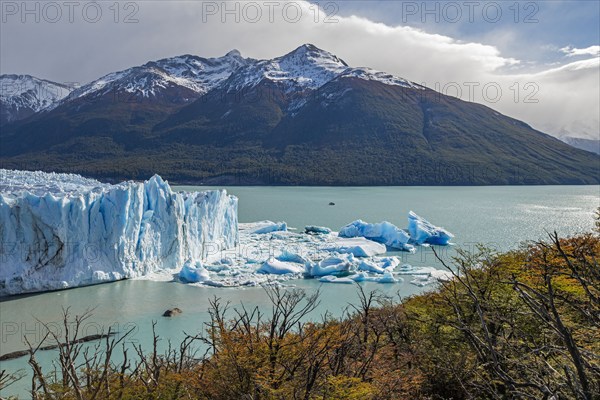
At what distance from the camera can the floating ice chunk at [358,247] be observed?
18047 millimetres

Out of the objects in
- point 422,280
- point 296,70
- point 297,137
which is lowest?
point 422,280

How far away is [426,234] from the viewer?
2081 centimetres

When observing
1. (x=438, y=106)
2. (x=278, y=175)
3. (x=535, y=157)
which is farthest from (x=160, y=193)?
(x=438, y=106)

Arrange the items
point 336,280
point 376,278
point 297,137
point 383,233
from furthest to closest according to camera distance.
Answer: point 297,137 → point 383,233 → point 376,278 → point 336,280

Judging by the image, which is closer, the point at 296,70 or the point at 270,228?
the point at 270,228

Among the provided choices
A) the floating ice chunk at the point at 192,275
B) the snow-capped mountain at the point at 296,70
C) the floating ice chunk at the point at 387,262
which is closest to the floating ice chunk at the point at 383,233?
the floating ice chunk at the point at 387,262

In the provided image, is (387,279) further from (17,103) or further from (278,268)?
(17,103)

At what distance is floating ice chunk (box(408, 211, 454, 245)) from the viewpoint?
20781 mm

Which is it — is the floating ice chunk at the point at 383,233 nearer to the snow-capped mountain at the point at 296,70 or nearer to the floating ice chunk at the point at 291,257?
the floating ice chunk at the point at 291,257

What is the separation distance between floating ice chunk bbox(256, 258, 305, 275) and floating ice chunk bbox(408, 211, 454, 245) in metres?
8.24

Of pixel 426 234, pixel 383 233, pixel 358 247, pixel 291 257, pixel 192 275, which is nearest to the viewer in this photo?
pixel 192 275

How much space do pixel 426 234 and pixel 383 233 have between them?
2121 millimetres

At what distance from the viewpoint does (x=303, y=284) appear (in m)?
13.7

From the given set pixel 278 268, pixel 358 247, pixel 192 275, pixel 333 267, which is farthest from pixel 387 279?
pixel 192 275
